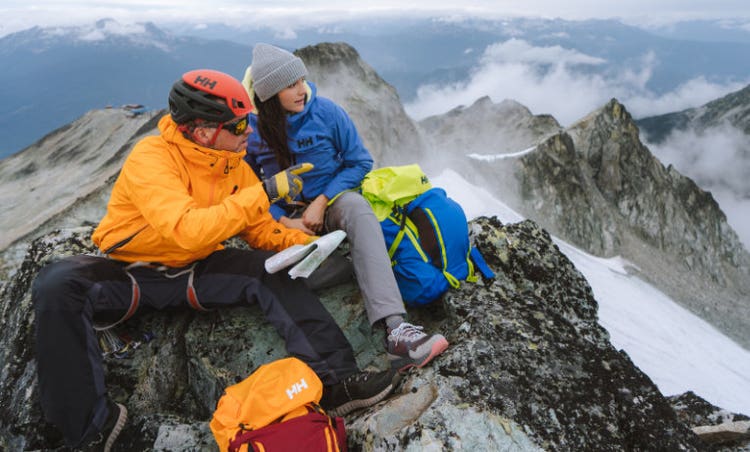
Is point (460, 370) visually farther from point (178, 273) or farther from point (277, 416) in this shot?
point (178, 273)

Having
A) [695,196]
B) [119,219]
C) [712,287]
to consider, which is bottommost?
[712,287]

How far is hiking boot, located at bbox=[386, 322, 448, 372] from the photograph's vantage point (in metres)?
4.93

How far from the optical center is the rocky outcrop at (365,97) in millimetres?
41531

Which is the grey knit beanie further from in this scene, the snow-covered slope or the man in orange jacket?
the snow-covered slope

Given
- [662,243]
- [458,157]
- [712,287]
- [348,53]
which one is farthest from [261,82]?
[712,287]

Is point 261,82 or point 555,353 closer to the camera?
point 555,353

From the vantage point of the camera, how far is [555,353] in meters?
5.09

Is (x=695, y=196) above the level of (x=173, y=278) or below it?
below

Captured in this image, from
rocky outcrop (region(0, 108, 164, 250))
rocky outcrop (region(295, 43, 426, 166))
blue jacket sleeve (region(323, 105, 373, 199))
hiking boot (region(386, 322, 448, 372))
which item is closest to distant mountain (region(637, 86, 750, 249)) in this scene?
rocky outcrop (region(295, 43, 426, 166))

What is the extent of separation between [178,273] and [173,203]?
1.15 meters

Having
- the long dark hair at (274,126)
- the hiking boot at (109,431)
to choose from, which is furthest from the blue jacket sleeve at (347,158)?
the hiking boot at (109,431)

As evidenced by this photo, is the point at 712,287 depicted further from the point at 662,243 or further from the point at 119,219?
the point at 119,219

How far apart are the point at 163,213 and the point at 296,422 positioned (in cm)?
267

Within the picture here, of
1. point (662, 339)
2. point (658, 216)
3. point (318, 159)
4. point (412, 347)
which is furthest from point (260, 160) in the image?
point (658, 216)
